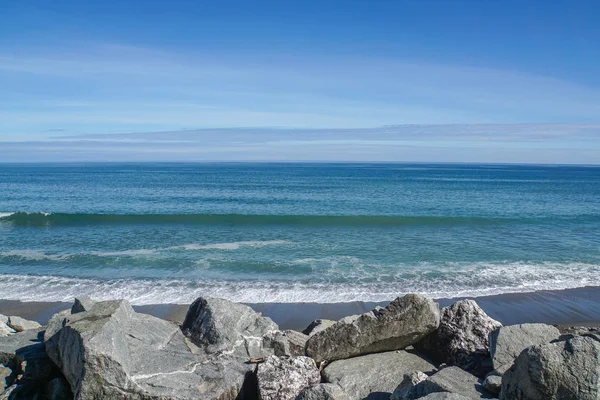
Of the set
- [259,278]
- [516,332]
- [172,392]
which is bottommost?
[259,278]

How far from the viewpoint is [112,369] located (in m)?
5.98

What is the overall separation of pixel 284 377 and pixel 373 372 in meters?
1.40

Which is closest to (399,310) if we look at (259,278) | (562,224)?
(259,278)

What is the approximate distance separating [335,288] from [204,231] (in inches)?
523

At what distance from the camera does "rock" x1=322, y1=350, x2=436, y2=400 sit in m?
6.45

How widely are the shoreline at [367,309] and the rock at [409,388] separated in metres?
6.41

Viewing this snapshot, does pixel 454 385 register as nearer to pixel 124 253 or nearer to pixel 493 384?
pixel 493 384

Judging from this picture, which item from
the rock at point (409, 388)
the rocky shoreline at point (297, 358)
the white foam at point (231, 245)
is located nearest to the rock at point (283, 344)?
the rocky shoreline at point (297, 358)

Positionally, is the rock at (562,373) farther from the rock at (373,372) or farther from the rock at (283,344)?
the rock at (283,344)

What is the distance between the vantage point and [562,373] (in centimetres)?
498

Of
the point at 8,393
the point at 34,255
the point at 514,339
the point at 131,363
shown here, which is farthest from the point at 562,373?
the point at 34,255

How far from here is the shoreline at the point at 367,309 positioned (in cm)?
1284

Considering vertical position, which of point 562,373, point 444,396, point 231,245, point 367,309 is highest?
point 562,373

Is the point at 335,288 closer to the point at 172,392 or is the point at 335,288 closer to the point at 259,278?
the point at 259,278
